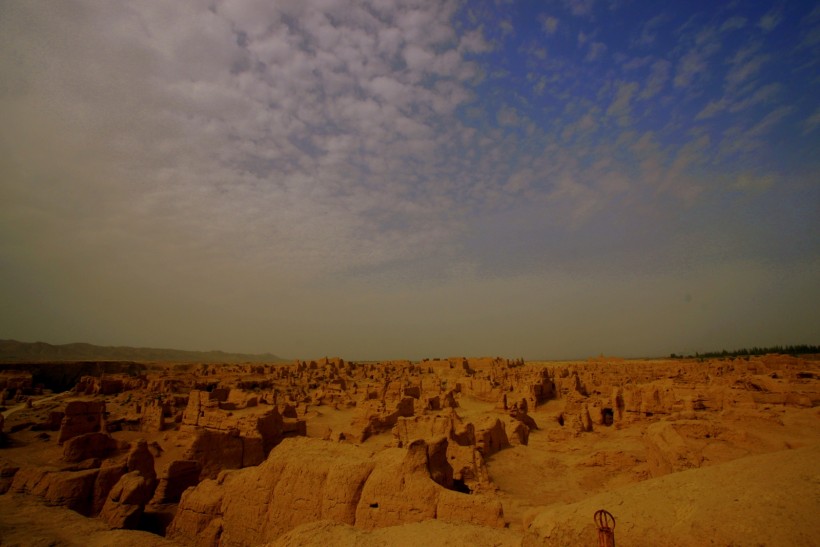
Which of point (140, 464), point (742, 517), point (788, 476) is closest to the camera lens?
point (742, 517)

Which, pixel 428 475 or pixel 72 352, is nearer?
pixel 428 475

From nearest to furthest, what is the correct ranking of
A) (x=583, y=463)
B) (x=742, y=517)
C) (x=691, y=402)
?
1. (x=742, y=517)
2. (x=583, y=463)
3. (x=691, y=402)

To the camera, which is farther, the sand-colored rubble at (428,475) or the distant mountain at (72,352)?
the distant mountain at (72,352)

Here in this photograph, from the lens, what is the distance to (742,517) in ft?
16.0

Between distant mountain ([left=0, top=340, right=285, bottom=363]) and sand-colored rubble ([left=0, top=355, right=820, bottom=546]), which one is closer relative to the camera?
sand-colored rubble ([left=0, top=355, right=820, bottom=546])

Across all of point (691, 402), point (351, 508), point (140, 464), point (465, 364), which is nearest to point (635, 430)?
point (691, 402)

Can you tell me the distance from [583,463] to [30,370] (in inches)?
2510

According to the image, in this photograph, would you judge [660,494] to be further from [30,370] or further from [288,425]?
[30,370]

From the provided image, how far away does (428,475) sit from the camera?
8.45 meters

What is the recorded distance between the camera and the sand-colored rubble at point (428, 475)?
559 centimetres

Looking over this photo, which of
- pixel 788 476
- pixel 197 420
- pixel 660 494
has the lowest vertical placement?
pixel 197 420

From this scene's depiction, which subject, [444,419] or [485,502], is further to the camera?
[444,419]

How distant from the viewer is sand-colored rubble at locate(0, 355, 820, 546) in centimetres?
559

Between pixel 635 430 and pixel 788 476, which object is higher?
pixel 788 476
